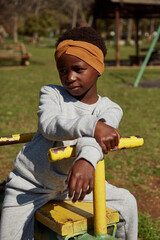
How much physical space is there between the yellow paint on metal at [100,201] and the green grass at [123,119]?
873 mm

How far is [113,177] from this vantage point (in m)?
4.07

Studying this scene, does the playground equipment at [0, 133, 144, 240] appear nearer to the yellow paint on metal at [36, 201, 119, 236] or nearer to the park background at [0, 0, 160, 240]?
the yellow paint on metal at [36, 201, 119, 236]

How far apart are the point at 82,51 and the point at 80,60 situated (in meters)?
0.05

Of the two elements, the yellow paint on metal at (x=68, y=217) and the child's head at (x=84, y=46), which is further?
the child's head at (x=84, y=46)

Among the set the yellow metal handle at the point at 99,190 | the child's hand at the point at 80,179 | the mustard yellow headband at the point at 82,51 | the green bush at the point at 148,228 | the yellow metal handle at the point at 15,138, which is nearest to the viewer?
the child's hand at the point at 80,179

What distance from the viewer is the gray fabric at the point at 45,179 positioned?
197cm

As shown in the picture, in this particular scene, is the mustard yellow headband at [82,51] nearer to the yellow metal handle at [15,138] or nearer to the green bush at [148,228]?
the yellow metal handle at [15,138]

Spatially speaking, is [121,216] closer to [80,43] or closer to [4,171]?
[80,43]

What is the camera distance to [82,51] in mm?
1907

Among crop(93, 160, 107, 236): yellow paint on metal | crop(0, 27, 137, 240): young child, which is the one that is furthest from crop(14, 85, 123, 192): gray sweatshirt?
crop(93, 160, 107, 236): yellow paint on metal

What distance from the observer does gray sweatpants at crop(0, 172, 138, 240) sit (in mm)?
1979

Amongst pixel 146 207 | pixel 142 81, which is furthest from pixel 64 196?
pixel 142 81

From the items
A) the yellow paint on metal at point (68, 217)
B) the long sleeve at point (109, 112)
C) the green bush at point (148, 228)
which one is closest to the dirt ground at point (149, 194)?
the green bush at point (148, 228)

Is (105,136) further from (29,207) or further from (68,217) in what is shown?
(29,207)
